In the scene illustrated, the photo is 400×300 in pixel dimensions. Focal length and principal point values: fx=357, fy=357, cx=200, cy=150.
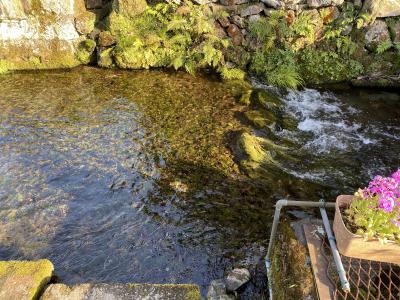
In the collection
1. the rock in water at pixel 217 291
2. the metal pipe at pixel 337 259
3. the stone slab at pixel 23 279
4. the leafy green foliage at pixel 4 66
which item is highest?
the metal pipe at pixel 337 259

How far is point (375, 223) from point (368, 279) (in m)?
0.48

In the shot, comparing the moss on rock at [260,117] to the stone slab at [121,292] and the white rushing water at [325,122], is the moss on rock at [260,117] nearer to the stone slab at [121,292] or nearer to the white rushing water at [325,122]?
the white rushing water at [325,122]

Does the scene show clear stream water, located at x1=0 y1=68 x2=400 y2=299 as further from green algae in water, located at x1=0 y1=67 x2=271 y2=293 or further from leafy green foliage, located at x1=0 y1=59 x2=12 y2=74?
leafy green foliage, located at x1=0 y1=59 x2=12 y2=74

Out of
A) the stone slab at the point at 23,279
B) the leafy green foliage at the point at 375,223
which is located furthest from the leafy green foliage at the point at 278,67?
the stone slab at the point at 23,279

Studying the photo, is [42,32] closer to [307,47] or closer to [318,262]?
[307,47]

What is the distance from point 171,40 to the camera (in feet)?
36.0

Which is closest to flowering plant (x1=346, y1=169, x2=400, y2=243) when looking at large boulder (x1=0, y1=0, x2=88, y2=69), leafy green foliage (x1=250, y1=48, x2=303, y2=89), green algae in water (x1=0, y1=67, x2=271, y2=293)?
green algae in water (x1=0, y1=67, x2=271, y2=293)

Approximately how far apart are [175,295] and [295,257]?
124 centimetres

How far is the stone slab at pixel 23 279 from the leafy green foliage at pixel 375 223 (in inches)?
121

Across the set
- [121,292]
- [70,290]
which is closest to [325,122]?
[121,292]

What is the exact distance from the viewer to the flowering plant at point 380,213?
2.76 meters

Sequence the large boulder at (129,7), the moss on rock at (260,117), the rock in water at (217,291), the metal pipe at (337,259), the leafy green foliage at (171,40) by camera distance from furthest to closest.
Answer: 1. the large boulder at (129,7)
2. the leafy green foliage at (171,40)
3. the moss on rock at (260,117)
4. the rock in water at (217,291)
5. the metal pipe at (337,259)

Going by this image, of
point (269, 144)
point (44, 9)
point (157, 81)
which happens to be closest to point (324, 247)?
point (269, 144)

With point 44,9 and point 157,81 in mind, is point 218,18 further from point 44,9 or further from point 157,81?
point 44,9
